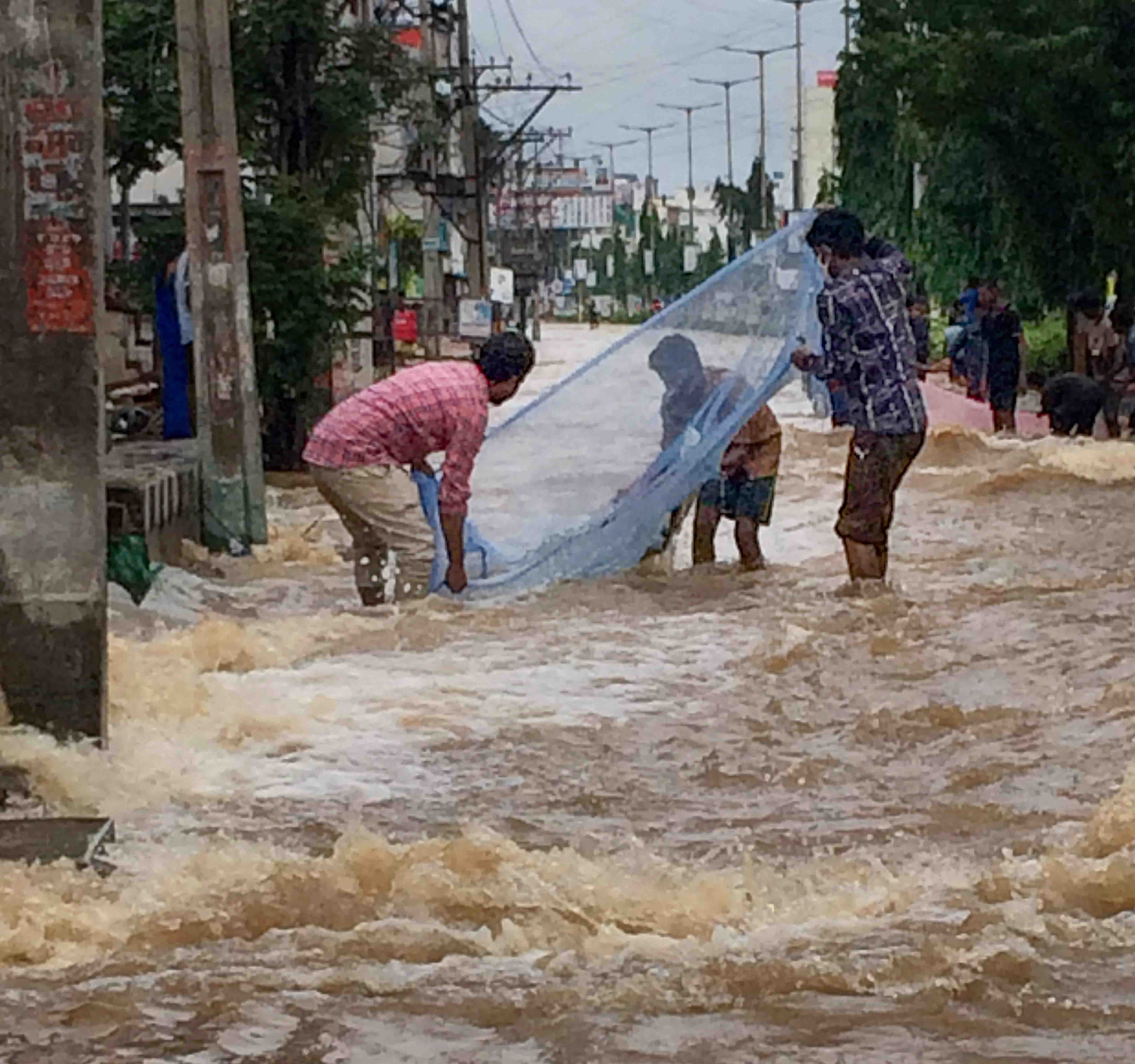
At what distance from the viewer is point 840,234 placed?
9.78 metres

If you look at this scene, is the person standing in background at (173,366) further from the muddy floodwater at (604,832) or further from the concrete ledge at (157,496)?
the muddy floodwater at (604,832)

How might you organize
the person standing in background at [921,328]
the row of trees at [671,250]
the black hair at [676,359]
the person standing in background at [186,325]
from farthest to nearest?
1. the row of trees at [671,250]
2. the person standing in background at [921,328]
3. the person standing in background at [186,325]
4. the black hair at [676,359]

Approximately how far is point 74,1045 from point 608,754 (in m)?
3.26

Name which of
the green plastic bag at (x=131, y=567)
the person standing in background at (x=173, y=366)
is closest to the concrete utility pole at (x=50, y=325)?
the green plastic bag at (x=131, y=567)

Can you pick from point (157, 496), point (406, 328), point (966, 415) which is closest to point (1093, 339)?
point (966, 415)

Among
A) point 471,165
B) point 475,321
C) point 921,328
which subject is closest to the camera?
point 921,328

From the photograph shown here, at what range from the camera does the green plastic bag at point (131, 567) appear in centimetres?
1070

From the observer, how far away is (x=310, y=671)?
28.9ft

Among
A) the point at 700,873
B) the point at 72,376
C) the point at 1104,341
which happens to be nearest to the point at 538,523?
the point at 72,376

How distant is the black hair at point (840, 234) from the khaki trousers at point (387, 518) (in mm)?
2121

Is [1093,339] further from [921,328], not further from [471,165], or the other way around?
[471,165]

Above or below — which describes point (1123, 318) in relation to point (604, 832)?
above

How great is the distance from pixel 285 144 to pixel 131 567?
8.81m

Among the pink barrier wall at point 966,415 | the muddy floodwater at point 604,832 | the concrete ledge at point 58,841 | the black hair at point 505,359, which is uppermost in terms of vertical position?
the black hair at point 505,359
